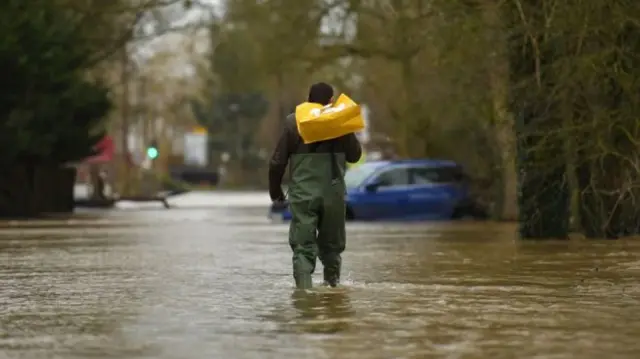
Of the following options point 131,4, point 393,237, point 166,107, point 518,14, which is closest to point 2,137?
point 131,4

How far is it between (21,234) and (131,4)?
17.9m

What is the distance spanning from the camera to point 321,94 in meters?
12.9

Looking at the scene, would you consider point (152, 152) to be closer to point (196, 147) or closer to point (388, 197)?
point (388, 197)

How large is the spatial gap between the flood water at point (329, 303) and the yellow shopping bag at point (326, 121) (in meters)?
1.36

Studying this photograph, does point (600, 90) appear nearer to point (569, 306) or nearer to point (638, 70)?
point (638, 70)

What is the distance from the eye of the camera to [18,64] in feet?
124

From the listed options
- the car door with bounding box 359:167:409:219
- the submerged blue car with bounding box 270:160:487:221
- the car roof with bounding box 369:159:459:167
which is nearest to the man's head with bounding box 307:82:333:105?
the submerged blue car with bounding box 270:160:487:221

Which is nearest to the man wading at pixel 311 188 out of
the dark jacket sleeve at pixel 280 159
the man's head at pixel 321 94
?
the dark jacket sleeve at pixel 280 159

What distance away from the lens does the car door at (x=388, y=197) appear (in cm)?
3456

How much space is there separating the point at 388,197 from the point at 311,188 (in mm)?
22372

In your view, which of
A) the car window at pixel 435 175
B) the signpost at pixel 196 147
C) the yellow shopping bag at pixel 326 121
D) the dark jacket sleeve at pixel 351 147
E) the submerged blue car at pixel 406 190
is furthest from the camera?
the signpost at pixel 196 147

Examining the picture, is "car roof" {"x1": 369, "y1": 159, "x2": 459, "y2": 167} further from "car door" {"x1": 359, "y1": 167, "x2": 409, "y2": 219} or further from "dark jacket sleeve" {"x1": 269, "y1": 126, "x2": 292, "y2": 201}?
"dark jacket sleeve" {"x1": 269, "y1": 126, "x2": 292, "y2": 201}

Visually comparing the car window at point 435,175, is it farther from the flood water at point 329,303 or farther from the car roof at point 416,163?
the flood water at point 329,303

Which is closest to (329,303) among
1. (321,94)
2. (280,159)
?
(280,159)
